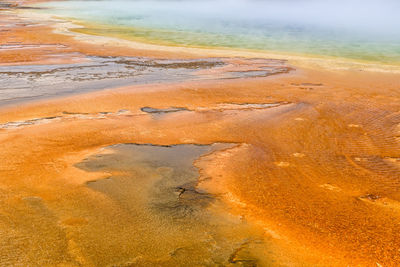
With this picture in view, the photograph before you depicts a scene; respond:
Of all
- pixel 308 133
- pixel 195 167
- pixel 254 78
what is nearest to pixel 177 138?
pixel 195 167

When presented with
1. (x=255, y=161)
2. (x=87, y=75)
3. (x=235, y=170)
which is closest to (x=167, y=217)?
(x=235, y=170)

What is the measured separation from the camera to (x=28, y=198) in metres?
3.29

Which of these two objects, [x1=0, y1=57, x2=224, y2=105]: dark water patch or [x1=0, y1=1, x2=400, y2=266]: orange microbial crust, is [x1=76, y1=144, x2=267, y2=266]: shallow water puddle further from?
[x1=0, y1=57, x2=224, y2=105]: dark water patch

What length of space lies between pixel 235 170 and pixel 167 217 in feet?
4.00

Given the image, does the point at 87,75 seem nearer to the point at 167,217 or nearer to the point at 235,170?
the point at 235,170

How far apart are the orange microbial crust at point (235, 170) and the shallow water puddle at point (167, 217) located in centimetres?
3

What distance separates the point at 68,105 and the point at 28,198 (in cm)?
325

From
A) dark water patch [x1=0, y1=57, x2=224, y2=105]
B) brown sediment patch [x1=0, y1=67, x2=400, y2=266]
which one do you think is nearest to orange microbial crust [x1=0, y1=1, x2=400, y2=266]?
brown sediment patch [x1=0, y1=67, x2=400, y2=266]

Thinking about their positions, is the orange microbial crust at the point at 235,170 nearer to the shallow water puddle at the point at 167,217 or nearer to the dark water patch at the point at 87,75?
the shallow water puddle at the point at 167,217

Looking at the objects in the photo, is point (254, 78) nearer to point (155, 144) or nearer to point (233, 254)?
point (155, 144)

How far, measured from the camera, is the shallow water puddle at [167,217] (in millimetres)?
2635

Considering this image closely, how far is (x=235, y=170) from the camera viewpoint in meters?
4.08

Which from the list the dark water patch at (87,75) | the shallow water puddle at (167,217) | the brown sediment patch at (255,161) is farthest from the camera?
the dark water patch at (87,75)

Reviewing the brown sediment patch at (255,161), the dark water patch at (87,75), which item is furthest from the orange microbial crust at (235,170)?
the dark water patch at (87,75)
